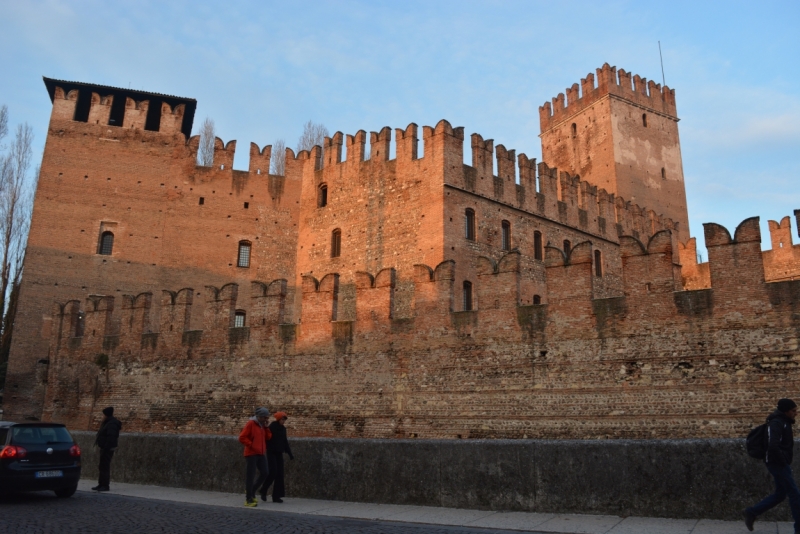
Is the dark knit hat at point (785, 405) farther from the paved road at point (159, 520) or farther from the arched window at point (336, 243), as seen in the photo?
the arched window at point (336, 243)

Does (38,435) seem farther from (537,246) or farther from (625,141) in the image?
(625,141)

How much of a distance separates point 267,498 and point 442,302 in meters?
6.09

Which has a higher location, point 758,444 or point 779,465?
point 758,444

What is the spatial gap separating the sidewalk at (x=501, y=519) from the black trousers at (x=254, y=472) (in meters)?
0.24

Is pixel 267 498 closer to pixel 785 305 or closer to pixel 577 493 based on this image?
pixel 577 493

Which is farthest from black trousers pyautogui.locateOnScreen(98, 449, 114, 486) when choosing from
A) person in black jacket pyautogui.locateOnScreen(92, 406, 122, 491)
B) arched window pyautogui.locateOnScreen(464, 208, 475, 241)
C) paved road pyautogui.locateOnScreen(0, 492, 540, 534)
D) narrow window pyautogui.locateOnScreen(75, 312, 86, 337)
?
arched window pyautogui.locateOnScreen(464, 208, 475, 241)

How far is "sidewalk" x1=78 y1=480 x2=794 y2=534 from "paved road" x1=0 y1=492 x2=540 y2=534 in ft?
0.91

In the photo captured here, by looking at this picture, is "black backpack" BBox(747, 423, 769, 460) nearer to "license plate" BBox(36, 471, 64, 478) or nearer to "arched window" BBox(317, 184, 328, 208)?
"license plate" BBox(36, 471, 64, 478)

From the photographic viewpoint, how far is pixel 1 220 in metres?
28.1

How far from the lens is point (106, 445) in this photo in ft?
33.3

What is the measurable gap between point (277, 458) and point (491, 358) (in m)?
5.68

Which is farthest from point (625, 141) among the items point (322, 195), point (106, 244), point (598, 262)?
point (106, 244)

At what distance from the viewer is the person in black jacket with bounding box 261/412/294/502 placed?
8641 millimetres

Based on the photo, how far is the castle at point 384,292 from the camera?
37.8 feet
